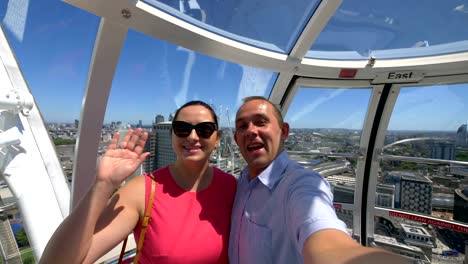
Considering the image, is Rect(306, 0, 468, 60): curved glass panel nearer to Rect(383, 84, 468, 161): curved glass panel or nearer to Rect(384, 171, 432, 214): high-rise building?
Rect(383, 84, 468, 161): curved glass panel

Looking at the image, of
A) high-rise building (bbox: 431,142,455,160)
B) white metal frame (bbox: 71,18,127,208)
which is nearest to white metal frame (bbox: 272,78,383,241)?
high-rise building (bbox: 431,142,455,160)

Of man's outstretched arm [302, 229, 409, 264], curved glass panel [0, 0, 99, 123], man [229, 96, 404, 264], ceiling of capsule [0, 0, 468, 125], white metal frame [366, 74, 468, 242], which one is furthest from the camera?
white metal frame [366, 74, 468, 242]

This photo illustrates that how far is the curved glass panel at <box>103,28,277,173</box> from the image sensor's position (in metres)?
2.55

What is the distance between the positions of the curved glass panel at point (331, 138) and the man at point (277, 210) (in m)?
3.06

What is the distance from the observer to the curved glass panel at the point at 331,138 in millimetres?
4414

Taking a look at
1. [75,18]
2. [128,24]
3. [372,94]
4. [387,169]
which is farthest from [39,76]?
[387,169]

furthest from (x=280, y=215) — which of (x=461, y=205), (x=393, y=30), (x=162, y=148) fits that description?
(x=461, y=205)

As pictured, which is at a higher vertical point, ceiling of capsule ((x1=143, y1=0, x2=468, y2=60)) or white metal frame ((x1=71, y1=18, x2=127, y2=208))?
ceiling of capsule ((x1=143, y1=0, x2=468, y2=60))

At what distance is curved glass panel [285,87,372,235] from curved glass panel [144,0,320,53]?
166 cm

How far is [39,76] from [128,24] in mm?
1014

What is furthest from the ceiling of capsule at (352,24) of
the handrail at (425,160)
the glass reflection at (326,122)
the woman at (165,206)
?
the handrail at (425,160)

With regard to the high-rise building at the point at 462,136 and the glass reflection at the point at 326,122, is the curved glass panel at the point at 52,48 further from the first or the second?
the high-rise building at the point at 462,136

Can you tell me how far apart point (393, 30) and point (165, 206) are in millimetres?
3348

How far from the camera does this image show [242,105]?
150 cm
